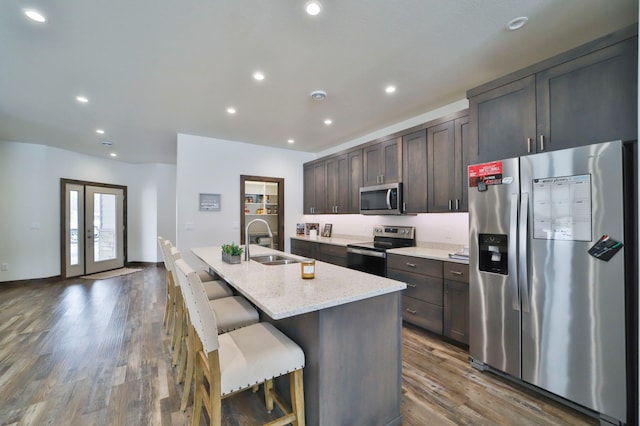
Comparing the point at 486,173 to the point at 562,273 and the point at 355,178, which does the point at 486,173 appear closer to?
the point at 562,273

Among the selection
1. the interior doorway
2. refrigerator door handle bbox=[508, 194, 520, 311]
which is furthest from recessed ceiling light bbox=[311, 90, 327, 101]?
the interior doorway

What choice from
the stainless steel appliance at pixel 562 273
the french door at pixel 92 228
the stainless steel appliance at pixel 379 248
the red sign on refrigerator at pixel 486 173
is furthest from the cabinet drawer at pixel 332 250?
the french door at pixel 92 228

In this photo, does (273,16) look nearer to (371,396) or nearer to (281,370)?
(281,370)

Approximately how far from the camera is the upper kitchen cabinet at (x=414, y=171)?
3.34 meters

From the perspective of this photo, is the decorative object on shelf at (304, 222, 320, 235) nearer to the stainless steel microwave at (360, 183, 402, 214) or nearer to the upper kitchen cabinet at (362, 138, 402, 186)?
the stainless steel microwave at (360, 183, 402, 214)

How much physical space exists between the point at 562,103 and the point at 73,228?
8263 mm

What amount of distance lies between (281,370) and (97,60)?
9.76ft

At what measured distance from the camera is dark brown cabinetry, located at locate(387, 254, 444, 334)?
2850mm

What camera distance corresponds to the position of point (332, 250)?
14.4ft

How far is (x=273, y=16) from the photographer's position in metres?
1.87

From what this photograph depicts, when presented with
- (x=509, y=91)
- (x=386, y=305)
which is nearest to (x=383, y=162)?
(x=509, y=91)

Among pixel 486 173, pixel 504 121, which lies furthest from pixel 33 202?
pixel 504 121

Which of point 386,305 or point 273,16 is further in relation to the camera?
point 273,16

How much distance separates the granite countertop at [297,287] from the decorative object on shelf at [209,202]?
8.78 feet
